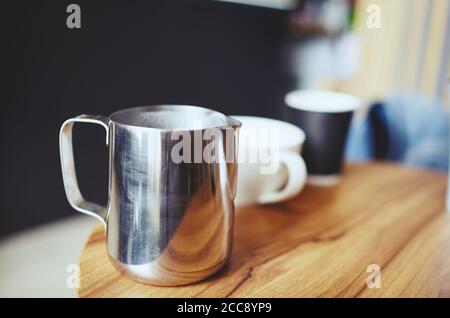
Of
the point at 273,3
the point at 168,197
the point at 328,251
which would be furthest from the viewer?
the point at 273,3

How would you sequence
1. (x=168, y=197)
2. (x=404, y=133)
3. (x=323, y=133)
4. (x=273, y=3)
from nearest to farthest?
1. (x=168, y=197)
2. (x=323, y=133)
3. (x=404, y=133)
4. (x=273, y=3)

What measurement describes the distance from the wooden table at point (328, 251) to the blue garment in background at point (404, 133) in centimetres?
40

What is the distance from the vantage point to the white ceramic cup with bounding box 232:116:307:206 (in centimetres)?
50

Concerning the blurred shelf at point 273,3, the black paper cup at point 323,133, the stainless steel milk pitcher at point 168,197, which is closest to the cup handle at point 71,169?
the stainless steel milk pitcher at point 168,197

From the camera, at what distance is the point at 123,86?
1347 mm

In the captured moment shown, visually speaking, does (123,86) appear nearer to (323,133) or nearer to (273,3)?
(273,3)

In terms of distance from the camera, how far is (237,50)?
64.0 inches

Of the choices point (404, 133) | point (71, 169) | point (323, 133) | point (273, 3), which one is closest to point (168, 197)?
point (71, 169)

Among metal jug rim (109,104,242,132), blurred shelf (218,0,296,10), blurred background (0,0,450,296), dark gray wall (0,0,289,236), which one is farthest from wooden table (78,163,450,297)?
blurred shelf (218,0,296,10)

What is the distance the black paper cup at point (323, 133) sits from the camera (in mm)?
621

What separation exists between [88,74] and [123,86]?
0.11m

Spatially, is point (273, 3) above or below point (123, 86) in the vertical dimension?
above

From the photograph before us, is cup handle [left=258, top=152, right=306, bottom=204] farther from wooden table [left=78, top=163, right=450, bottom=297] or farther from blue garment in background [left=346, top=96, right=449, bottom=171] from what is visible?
blue garment in background [left=346, top=96, right=449, bottom=171]
